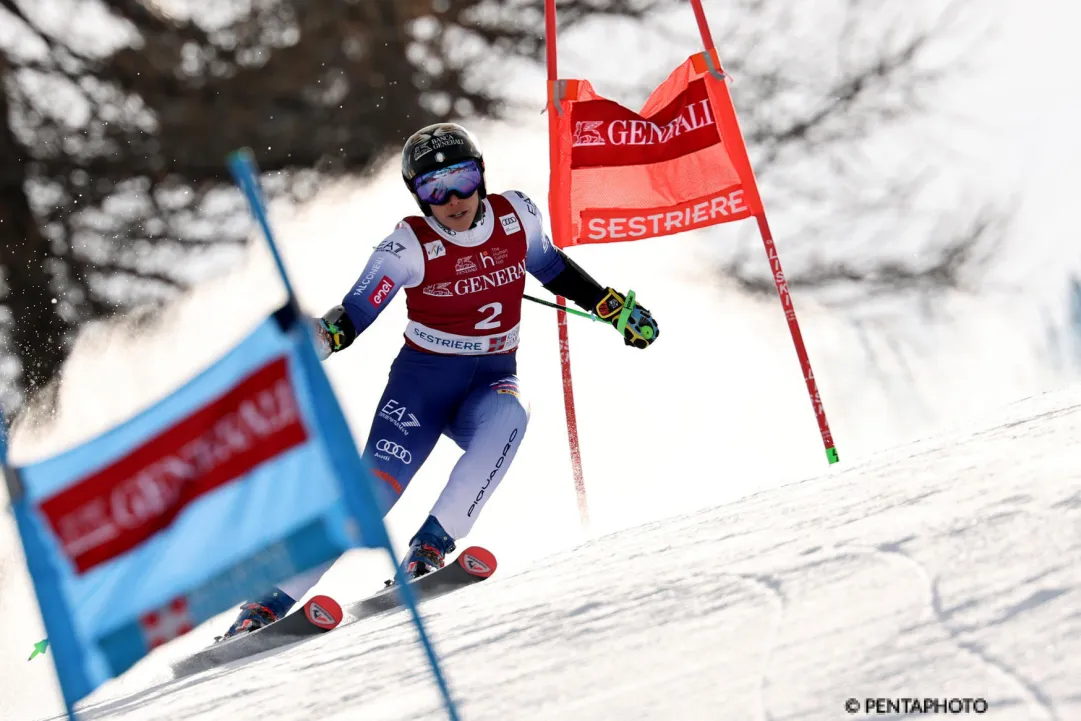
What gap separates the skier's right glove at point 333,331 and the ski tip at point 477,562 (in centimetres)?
74

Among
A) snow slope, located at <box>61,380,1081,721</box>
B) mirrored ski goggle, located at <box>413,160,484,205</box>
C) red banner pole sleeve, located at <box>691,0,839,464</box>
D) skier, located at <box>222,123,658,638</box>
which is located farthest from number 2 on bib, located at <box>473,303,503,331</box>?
red banner pole sleeve, located at <box>691,0,839,464</box>

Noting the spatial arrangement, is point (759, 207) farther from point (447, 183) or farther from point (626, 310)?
point (447, 183)

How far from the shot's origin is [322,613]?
312 cm

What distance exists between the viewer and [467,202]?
3.66 m

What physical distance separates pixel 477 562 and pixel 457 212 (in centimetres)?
113

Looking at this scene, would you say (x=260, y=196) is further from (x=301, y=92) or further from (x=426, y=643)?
(x=301, y=92)

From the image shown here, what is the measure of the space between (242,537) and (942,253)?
8.87 m

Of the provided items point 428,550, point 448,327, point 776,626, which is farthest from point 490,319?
point 776,626

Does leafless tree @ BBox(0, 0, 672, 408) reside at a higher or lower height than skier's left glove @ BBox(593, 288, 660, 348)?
higher

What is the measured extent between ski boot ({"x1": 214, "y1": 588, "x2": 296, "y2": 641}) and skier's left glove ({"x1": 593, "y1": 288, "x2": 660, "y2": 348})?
155 cm

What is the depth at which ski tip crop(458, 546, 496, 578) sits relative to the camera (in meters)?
3.33

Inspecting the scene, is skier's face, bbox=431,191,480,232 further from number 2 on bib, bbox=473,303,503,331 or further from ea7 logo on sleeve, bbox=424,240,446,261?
number 2 on bib, bbox=473,303,503,331

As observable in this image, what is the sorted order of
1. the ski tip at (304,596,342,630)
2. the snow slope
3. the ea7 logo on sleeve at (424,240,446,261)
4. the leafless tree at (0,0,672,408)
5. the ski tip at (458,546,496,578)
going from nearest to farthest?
the snow slope, the ski tip at (304,596,342,630), the ski tip at (458,546,496,578), the ea7 logo on sleeve at (424,240,446,261), the leafless tree at (0,0,672,408)

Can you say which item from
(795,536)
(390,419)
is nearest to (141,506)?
(795,536)
